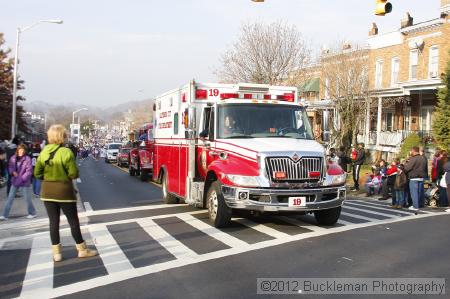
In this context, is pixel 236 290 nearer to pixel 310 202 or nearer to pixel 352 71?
pixel 310 202

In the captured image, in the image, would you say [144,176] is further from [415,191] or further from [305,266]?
[305,266]

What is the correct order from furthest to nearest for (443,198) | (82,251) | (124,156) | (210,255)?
(124,156), (443,198), (210,255), (82,251)

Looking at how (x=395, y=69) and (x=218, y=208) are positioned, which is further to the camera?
(x=395, y=69)

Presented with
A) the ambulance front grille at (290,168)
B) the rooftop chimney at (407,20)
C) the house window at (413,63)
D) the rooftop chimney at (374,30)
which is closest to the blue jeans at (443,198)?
the ambulance front grille at (290,168)

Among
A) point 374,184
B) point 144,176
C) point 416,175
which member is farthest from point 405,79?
point 416,175

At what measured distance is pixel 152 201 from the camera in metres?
15.0

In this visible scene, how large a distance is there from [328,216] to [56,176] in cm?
552

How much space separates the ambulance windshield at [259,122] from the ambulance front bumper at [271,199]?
142cm

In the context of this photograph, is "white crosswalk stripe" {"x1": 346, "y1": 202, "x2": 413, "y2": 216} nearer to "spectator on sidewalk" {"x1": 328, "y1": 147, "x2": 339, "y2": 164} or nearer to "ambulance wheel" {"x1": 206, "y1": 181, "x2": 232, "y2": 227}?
"spectator on sidewalk" {"x1": 328, "y1": 147, "x2": 339, "y2": 164}

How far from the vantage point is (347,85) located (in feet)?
106

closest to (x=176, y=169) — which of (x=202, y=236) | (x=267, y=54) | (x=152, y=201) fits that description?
(x=152, y=201)

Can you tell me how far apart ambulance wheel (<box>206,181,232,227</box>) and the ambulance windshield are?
111 cm

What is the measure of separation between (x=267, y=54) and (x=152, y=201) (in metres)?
20.3

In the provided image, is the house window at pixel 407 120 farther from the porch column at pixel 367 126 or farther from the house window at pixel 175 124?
the house window at pixel 175 124
